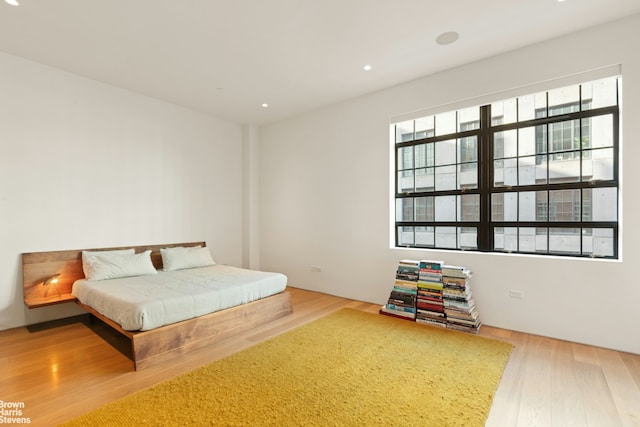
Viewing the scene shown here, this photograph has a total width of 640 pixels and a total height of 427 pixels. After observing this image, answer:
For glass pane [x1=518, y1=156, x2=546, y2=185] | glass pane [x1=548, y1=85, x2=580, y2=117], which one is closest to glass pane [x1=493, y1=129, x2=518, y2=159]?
glass pane [x1=518, y1=156, x2=546, y2=185]

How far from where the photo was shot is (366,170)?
4305 millimetres

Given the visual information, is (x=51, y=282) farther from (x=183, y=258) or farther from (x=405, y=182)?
(x=405, y=182)

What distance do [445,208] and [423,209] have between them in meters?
0.28

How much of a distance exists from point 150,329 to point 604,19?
4.75 meters

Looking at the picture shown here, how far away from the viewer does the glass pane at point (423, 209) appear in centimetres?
394

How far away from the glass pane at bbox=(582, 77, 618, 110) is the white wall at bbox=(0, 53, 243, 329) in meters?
4.96

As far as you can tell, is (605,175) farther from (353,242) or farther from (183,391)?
(183,391)

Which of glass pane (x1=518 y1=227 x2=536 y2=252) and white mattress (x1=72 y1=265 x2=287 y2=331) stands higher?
glass pane (x1=518 y1=227 x2=536 y2=252)

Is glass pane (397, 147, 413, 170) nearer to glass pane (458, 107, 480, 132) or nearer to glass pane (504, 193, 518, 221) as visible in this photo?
glass pane (458, 107, 480, 132)

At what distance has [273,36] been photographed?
290 cm

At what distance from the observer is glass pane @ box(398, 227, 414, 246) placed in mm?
4105

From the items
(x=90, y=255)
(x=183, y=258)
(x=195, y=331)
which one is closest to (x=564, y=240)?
(x=195, y=331)

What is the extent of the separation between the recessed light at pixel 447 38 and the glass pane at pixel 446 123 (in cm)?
90

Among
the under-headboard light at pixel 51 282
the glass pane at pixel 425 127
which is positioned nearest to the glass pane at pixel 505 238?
the glass pane at pixel 425 127
